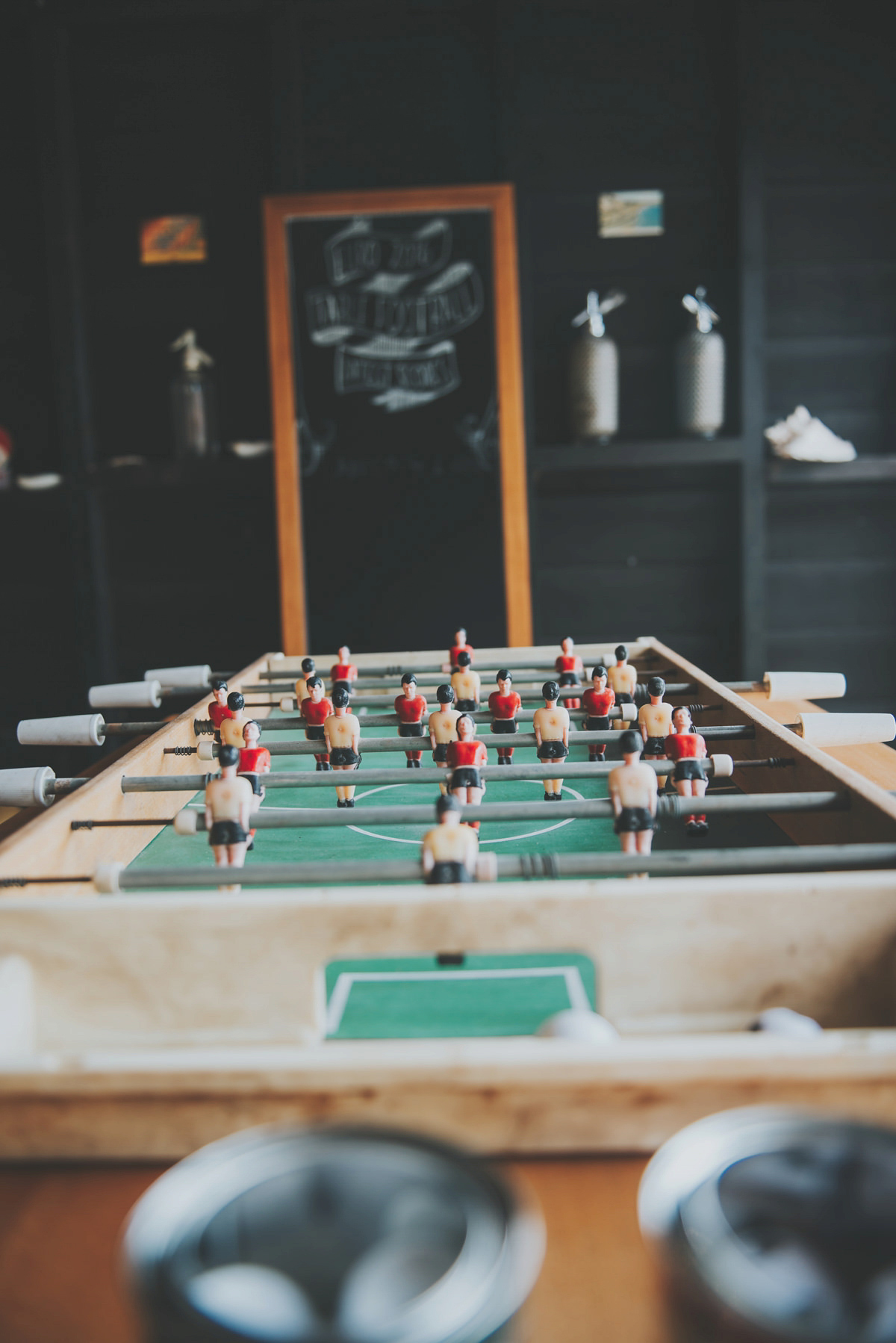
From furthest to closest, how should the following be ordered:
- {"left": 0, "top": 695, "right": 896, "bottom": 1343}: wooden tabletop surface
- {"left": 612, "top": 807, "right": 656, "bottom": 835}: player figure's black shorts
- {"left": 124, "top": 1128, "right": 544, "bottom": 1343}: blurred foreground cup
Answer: {"left": 612, "top": 807, "right": 656, "bottom": 835}: player figure's black shorts
{"left": 0, "top": 695, "right": 896, "bottom": 1343}: wooden tabletop surface
{"left": 124, "top": 1128, "right": 544, "bottom": 1343}: blurred foreground cup

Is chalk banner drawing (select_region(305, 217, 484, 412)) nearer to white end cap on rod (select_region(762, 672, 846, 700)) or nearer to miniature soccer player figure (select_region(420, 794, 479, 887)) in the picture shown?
white end cap on rod (select_region(762, 672, 846, 700))

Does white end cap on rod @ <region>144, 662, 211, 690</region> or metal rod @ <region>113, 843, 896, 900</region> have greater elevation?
metal rod @ <region>113, 843, 896, 900</region>

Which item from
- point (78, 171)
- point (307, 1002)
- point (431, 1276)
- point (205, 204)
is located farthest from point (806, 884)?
point (78, 171)

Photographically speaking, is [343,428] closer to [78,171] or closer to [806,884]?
[78,171]

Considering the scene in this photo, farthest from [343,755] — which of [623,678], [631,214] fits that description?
[631,214]

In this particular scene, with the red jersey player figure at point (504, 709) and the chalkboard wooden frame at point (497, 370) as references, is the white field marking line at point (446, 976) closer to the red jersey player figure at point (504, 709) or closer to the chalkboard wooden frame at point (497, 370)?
the red jersey player figure at point (504, 709)

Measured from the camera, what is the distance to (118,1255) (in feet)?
1.84

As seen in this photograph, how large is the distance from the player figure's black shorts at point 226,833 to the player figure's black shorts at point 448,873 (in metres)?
0.32

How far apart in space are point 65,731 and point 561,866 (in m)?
1.15

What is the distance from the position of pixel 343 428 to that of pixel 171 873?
9.85ft

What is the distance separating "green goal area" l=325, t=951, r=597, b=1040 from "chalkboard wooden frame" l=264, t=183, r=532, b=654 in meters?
2.72

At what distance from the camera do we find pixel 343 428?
3.80 meters

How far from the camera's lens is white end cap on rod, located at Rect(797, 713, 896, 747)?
1.62 metres

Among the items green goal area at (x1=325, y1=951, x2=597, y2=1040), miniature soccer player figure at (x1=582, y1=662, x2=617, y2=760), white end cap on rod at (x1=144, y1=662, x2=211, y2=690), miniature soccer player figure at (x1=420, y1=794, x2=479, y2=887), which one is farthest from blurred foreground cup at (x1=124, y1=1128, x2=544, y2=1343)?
white end cap on rod at (x1=144, y1=662, x2=211, y2=690)
